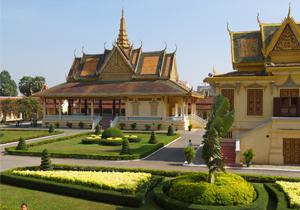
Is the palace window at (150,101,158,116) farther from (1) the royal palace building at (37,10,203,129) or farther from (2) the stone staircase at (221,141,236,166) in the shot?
(2) the stone staircase at (221,141,236,166)

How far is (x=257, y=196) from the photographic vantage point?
44.1 feet

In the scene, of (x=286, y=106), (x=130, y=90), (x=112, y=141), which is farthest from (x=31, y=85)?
(x=286, y=106)

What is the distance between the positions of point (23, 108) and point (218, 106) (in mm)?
55448

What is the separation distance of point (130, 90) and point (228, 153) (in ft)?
84.8

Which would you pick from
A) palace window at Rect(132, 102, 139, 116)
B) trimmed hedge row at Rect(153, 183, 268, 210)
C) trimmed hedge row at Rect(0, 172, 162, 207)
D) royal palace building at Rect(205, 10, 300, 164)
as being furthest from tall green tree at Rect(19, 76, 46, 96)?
trimmed hedge row at Rect(153, 183, 268, 210)

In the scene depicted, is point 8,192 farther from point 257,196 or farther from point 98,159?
point 257,196

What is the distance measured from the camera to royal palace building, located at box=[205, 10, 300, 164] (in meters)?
Result: 21.6

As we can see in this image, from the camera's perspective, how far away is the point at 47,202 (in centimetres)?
1404

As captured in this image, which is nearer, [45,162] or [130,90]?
[45,162]

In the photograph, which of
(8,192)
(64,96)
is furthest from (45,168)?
(64,96)

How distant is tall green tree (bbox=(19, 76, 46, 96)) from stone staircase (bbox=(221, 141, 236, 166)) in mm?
65845

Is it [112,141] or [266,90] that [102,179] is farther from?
[112,141]

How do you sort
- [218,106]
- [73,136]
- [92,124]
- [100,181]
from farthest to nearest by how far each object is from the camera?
1. [92,124]
2. [73,136]
3. [100,181]
4. [218,106]

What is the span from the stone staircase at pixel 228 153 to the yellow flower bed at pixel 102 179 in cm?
710
